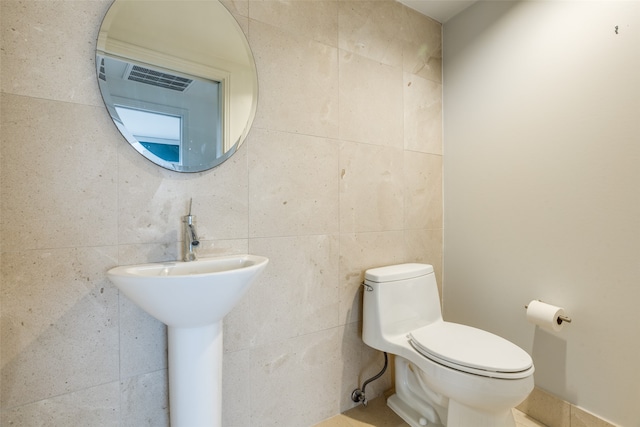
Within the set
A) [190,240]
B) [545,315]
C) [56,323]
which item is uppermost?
[190,240]

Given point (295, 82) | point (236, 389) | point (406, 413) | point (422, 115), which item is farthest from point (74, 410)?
point (422, 115)

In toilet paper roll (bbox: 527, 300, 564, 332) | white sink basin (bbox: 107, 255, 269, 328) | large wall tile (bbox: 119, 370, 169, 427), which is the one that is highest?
white sink basin (bbox: 107, 255, 269, 328)

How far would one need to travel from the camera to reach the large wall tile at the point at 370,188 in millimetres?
1575

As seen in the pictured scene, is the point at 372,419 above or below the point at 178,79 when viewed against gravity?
below

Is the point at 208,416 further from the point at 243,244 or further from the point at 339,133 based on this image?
the point at 339,133

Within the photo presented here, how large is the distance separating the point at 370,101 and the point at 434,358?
1.28 metres

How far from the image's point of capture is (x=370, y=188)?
5.43 feet

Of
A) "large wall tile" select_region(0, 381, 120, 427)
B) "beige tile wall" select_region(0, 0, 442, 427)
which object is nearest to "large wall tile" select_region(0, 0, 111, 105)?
"beige tile wall" select_region(0, 0, 442, 427)

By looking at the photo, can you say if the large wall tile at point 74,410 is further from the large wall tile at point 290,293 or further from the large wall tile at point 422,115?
the large wall tile at point 422,115

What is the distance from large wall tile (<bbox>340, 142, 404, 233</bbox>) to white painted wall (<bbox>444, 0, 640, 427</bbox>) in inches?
16.9

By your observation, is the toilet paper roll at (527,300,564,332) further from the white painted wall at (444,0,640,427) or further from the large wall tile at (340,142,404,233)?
the large wall tile at (340,142,404,233)

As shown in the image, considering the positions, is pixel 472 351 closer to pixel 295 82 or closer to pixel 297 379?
pixel 297 379

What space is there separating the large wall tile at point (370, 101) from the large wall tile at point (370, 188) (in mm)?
69

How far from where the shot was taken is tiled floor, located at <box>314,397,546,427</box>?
1493 mm
